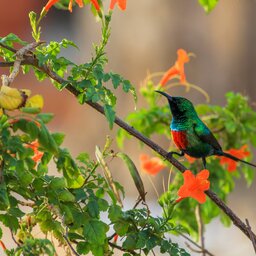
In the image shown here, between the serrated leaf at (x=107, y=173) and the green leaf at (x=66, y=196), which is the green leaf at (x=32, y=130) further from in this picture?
the serrated leaf at (x=107, y=173)

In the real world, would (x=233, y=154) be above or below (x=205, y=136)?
above

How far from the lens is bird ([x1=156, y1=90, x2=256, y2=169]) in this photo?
2576 millimetres

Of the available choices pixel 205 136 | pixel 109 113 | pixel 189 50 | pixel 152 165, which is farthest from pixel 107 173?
pixel 189 50

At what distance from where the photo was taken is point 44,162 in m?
1.81

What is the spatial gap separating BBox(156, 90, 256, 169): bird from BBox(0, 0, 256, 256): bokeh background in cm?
454

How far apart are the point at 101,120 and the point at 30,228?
24.7ft

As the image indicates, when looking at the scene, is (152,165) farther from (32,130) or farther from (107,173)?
(32,130)

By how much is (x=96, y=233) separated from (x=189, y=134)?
2.68ft

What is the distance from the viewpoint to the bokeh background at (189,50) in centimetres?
766

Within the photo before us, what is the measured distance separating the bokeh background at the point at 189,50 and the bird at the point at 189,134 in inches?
179

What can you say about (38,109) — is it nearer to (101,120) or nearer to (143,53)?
(143,53)

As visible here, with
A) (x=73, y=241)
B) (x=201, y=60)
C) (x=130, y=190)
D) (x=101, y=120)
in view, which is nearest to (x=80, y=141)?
(x=101, y=120)

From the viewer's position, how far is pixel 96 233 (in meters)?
1.86

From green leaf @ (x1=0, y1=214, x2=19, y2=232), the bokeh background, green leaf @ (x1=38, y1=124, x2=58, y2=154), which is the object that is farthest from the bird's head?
the bokeh background
